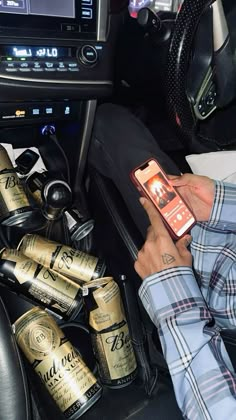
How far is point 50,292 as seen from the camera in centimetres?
97

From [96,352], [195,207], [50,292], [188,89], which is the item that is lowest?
[96,352]

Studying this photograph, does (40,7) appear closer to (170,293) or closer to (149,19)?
(149,19)

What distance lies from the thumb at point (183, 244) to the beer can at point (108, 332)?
16cm

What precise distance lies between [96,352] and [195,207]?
1.18 feet

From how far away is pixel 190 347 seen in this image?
803 millimetres

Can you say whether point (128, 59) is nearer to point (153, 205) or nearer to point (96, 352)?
point (153, 205)

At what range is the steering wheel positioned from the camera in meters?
0.81

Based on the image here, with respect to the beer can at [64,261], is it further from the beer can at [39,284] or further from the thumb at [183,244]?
the thumb at [183,244]

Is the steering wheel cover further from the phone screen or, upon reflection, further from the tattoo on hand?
the tattoo on hand

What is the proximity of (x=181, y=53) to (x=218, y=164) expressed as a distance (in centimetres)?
47

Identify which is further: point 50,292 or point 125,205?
point 125,205

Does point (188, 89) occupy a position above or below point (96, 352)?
above

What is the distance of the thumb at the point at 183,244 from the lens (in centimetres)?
89

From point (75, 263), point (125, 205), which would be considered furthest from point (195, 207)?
point (75, 263)
